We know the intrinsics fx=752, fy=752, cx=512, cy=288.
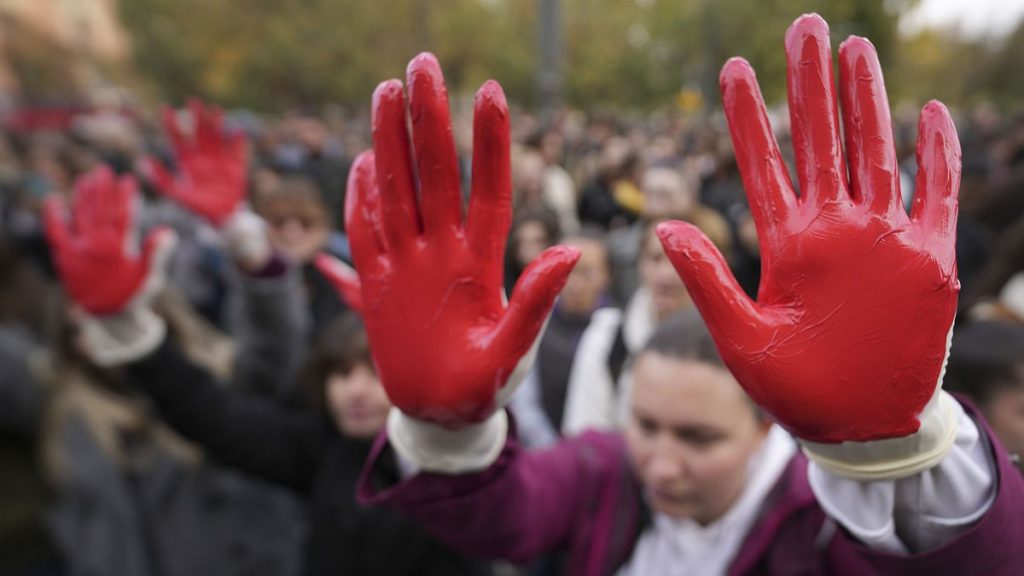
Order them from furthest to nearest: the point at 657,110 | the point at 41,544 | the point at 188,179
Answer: the point at 657,110 → the point at 188,179 → the point at 41,544

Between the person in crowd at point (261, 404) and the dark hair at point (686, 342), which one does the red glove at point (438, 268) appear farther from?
the person in crowd at point (261, 404)

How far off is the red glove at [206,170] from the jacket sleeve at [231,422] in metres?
1.17

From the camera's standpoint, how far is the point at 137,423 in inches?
97.5

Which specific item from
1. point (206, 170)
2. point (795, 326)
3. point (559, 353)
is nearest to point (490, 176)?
point (795, 326)

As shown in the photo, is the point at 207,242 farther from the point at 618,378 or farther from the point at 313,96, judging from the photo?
the point at 313,96

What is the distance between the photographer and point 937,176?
0.84 m

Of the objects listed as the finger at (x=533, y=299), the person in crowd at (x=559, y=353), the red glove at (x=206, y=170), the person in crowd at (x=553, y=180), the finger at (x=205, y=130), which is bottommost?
the person in crowd at (x=553, y=180)

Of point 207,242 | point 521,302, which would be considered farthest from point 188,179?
point 521,302

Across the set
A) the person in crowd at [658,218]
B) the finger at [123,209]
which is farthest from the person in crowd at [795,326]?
the person in crowd at [658,218]

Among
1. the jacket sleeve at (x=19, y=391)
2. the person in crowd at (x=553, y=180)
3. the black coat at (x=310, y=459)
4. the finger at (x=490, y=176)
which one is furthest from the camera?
the person in crowd at (x=553, y=180)

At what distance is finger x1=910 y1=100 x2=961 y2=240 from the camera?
82 centimetres

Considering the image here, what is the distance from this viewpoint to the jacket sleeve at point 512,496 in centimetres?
119

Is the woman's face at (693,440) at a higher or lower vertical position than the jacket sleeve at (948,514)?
lower

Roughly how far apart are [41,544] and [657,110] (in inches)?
816
